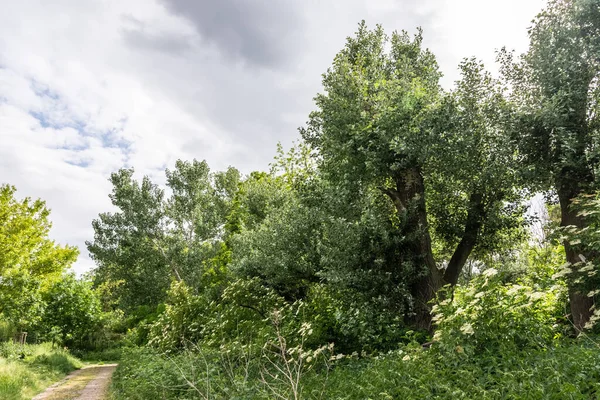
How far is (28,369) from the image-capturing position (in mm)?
15000

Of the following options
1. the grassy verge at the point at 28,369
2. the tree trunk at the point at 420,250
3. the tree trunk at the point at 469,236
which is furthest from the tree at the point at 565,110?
the grassy verge at the point at 28,369

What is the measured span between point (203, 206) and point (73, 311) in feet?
39.6

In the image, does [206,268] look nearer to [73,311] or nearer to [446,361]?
[73,311]

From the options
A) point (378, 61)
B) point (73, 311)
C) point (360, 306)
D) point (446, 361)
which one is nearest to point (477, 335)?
point (446, 361)

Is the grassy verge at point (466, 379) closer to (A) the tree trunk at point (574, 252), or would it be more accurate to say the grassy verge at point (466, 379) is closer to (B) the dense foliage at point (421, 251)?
(B) the dense foliage at point (421, 251)

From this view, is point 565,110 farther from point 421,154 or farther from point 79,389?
point 79,389

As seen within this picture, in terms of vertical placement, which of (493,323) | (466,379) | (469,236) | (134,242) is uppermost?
(134,242)

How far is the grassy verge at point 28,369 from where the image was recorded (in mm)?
10953

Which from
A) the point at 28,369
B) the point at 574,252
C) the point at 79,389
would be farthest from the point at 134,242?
the point at 574,252

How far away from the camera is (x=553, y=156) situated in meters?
8.43

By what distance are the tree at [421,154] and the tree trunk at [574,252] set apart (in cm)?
119

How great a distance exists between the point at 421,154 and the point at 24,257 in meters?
17.5

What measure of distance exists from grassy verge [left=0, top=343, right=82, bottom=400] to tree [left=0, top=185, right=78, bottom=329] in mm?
1573

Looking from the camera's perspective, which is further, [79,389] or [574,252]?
[79,389]
